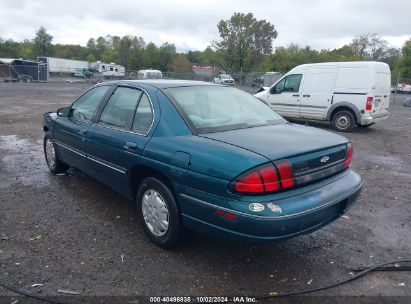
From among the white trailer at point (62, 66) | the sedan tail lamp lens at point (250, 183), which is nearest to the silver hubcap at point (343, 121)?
the sedan tail lamp lens at point (250, 183)

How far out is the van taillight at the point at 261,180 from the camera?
9.14ft

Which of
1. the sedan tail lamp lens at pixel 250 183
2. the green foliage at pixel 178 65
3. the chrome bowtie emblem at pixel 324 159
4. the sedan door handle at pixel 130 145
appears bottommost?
the sedan tail lamp lens at pixel 250 183

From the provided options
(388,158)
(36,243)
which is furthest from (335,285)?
(388,158)

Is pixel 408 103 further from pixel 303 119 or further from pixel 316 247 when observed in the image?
pixel 316 247

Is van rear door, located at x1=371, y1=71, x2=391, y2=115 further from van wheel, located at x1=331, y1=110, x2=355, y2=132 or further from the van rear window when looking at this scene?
van wheel, located at x1=331, y1=110, x2=355, y2=132

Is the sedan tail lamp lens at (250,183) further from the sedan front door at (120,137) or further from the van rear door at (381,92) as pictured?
the van rear door at (381,92)

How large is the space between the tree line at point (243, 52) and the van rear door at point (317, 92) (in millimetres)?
32599

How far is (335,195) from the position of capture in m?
3.23

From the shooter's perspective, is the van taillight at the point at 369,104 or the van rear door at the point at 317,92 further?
the van rear door at the point at 317,92

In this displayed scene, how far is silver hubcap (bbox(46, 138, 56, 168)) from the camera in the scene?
5.75 m

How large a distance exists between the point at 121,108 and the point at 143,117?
53 centimetres

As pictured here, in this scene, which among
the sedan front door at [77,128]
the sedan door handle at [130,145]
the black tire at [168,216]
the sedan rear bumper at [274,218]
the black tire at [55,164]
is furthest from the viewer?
the black tire at [55,164]

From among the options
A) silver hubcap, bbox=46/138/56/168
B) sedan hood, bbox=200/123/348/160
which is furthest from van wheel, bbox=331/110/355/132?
silver hubcap, bbox=46/138/56/168

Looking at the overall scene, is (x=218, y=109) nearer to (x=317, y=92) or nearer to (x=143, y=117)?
(x=143, y=117)
